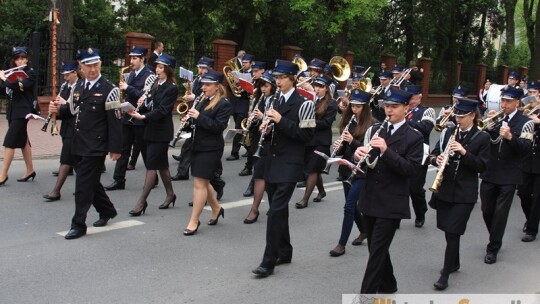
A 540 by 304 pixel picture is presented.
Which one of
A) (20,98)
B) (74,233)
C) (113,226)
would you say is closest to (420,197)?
(113,226)

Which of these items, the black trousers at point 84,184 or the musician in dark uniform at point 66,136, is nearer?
the black trousers at point 84,184

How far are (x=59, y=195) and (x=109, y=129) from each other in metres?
2.31

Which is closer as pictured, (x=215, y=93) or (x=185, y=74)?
(x=215, y=93)

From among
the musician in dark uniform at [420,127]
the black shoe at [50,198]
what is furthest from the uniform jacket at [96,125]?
the musician in dark uniform at [420,127]

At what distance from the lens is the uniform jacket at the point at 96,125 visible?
279 inches

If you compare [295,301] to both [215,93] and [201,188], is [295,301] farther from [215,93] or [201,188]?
[215,93]

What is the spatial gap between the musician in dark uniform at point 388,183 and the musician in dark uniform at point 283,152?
0.97 metres

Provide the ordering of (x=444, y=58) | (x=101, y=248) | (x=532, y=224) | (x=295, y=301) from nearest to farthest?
(x=295, y=301) → (x=101, y=248) → (x=532, y=224) → (x=444, y=58)

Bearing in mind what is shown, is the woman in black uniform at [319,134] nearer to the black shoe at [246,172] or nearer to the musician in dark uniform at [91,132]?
the black shoe at [246,172]

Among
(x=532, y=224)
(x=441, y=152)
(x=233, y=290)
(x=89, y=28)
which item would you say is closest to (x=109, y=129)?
(x=233, y=290)

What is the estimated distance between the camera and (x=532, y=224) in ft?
27.9

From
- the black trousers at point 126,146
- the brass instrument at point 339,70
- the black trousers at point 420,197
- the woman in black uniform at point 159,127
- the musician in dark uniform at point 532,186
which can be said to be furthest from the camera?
the brass instrument at point 339,70

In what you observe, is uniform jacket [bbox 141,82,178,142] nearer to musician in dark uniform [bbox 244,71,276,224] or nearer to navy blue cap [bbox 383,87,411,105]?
musician in dark uniform [bbox 244,71,276,224]

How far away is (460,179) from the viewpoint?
6340 millimetres
